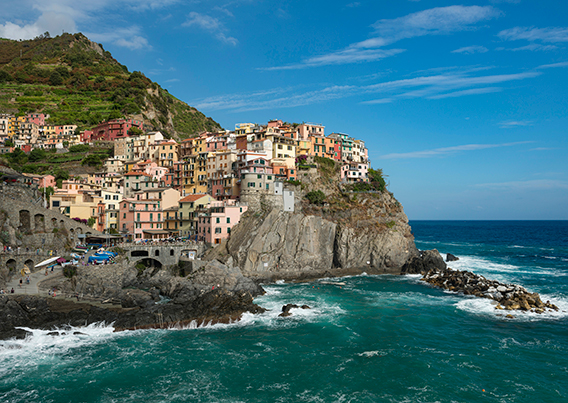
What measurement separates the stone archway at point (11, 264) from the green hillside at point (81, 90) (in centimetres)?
7515

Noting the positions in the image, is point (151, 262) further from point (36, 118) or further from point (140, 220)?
point (36, 118)

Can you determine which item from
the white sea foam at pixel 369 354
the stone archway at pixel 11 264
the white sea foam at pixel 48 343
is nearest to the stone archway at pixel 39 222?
the stone archway at pixel 11 264

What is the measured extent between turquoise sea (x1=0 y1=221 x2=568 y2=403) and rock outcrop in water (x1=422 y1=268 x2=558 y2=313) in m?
1.97

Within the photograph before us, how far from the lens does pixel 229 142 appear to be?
88.2m

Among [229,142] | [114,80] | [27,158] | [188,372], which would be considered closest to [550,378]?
[188,372]

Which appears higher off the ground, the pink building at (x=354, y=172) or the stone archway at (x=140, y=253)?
the pink building at (x=354, y=172)

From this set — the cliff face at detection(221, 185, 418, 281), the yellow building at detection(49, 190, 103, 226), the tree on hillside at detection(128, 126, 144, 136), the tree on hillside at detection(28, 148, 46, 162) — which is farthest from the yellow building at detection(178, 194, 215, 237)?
the tree on hillside at detection(28, 148, 46, 162)

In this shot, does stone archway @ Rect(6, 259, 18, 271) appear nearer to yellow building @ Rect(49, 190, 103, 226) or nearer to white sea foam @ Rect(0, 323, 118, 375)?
white sea foam @ Rect(0, 323, 118, 375)

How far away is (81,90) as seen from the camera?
484 ft

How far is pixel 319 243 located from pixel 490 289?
26748 mm

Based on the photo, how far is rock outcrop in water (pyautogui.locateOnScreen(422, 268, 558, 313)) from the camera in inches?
1763

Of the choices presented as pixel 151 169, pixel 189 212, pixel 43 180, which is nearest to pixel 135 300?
pixel 189 212

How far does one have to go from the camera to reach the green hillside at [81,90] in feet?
415

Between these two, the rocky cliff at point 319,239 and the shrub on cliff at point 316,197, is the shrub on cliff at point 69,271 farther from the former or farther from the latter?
the shrub on cliff at point 316,197
